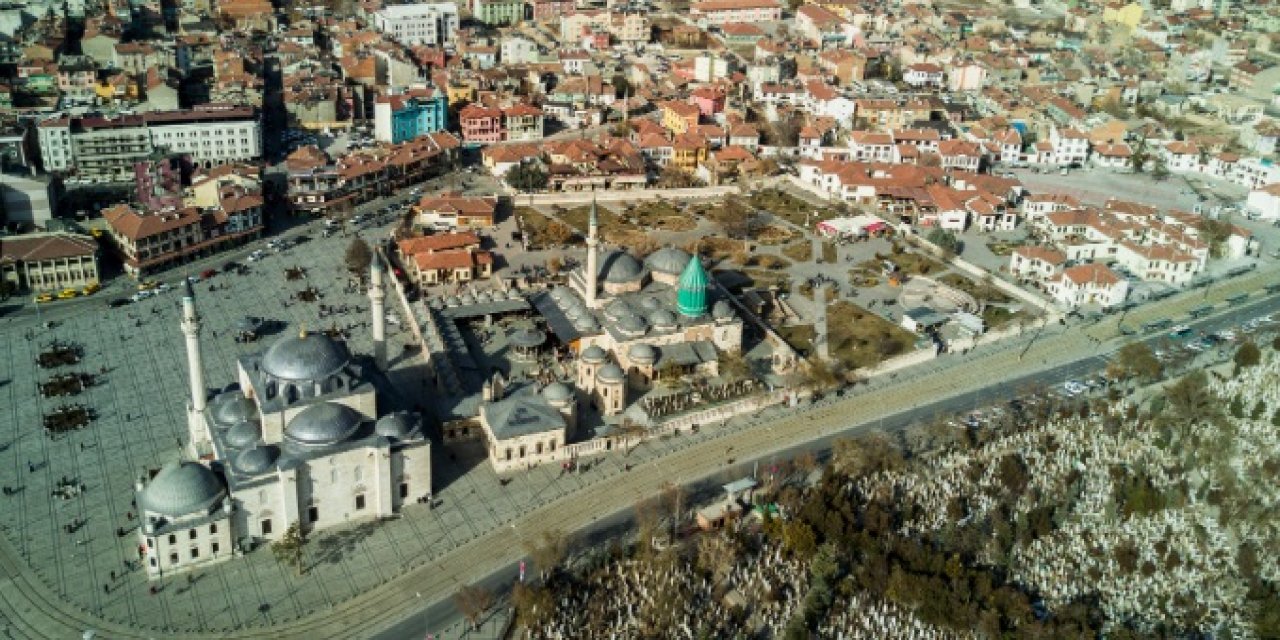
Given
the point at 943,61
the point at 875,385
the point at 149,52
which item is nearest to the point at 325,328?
the point at 875,385

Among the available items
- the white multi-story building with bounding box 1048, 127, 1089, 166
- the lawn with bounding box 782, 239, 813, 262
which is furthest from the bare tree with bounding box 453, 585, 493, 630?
the white multi-story building with bounding box 1048, 127, 1089, 166

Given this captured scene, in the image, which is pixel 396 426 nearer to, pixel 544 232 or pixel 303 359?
pixel 303 359

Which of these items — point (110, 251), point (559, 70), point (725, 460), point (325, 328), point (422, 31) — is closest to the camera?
point (725, 460)

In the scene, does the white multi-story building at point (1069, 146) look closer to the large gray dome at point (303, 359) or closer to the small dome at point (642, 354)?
the small dome at point (642, 354)

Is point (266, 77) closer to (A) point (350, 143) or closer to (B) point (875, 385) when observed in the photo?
(A) point (350, 143)

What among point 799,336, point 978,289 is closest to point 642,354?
point 799,336

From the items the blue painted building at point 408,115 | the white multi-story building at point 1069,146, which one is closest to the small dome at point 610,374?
the blue painted building at point 408,115

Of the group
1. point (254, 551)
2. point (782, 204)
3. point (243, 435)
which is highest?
point (243, 435)
